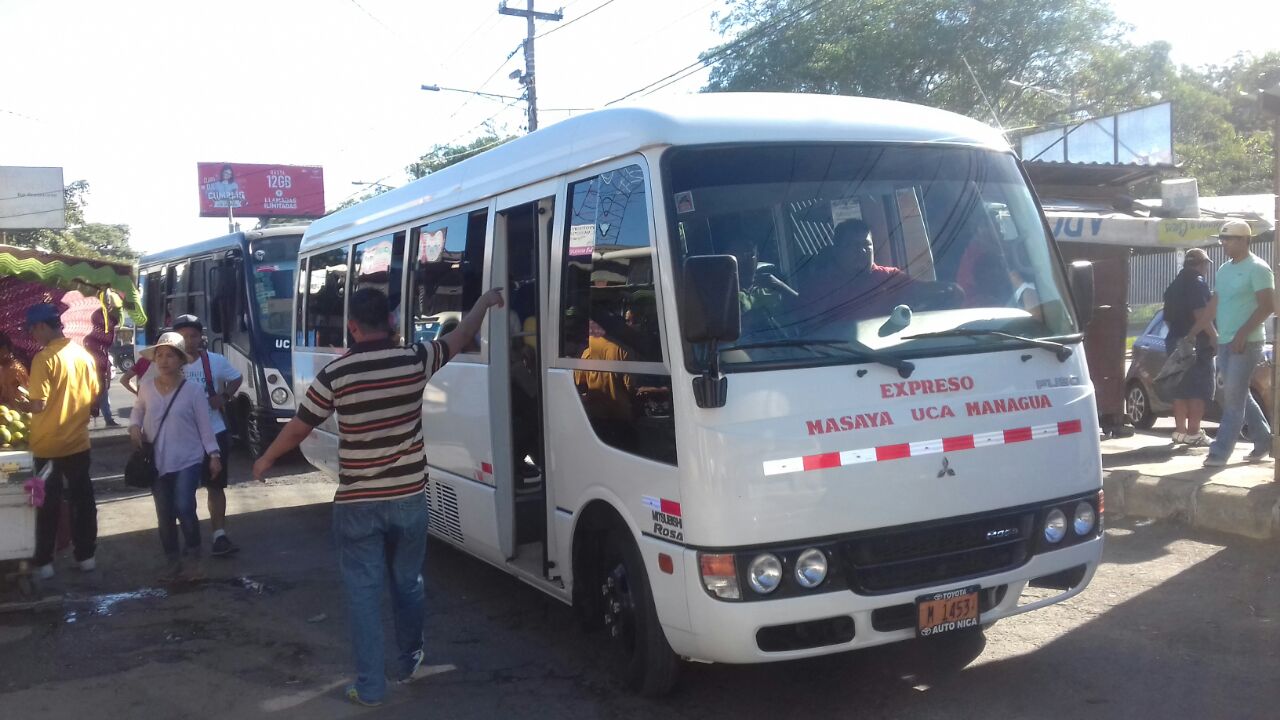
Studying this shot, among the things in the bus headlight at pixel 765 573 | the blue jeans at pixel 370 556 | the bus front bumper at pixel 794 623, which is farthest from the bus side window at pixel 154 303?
the bus headlight at pixel 765 573

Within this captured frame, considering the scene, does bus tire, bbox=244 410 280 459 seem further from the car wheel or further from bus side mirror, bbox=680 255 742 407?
bus side mirror, bbox=680 255 742 407

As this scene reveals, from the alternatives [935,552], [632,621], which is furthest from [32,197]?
[935,552]

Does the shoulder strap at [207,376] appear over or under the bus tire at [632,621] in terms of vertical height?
over

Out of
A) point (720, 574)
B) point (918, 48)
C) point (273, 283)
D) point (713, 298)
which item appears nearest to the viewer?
point (713, 298)

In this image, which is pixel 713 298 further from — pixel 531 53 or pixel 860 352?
pixel 531 53

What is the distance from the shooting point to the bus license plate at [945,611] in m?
4.30

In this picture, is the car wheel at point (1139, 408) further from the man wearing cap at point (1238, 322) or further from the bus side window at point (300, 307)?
the bus side window at point (300, 307)

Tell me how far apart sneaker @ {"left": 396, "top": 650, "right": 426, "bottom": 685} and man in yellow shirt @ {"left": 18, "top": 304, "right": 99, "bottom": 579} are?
3.37 meters

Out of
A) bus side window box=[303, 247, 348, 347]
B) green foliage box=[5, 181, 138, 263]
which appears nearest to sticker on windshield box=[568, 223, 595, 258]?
bus side window box=[303, 247, 348, 347]

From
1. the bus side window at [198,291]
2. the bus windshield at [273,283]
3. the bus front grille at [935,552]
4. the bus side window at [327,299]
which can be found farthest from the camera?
the bus side window at [198,291]

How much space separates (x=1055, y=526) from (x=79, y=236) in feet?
200

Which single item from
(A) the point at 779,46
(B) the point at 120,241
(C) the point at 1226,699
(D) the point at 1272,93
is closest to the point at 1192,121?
(A) the point at 779,46

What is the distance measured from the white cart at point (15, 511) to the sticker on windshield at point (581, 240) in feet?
12.7

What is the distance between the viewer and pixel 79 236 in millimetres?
56656
